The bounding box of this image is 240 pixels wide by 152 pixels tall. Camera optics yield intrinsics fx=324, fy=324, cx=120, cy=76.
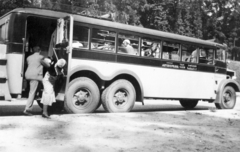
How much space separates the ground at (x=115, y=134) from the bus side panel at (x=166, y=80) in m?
1.60

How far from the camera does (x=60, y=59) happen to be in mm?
8125

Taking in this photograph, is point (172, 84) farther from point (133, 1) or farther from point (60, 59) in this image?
point (133, 1)

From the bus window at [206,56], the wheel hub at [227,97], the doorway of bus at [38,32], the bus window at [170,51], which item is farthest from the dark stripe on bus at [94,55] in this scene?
the wheel hub at [227,97]

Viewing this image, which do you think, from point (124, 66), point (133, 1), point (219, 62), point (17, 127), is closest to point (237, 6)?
point (133, 1)

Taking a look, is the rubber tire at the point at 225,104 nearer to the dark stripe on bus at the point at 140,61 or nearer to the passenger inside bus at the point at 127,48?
the dark stripe on bus at the point at 140,61

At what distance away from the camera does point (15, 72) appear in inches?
315

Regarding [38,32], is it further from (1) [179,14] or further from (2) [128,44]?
(1) [179,14]

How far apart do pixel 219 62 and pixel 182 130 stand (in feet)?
21.0

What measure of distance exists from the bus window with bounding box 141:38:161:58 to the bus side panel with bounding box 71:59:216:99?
0.45m

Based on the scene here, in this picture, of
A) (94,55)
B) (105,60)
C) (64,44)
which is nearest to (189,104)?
(105,60)

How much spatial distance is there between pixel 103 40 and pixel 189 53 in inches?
150

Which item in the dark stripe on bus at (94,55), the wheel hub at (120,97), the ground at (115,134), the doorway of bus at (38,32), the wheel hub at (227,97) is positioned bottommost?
the ground at (115,134)

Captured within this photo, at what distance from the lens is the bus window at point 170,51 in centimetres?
1086

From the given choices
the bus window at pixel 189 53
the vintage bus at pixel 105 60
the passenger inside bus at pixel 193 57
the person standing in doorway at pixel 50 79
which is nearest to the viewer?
the person standing in doorway at pixel 50 79
